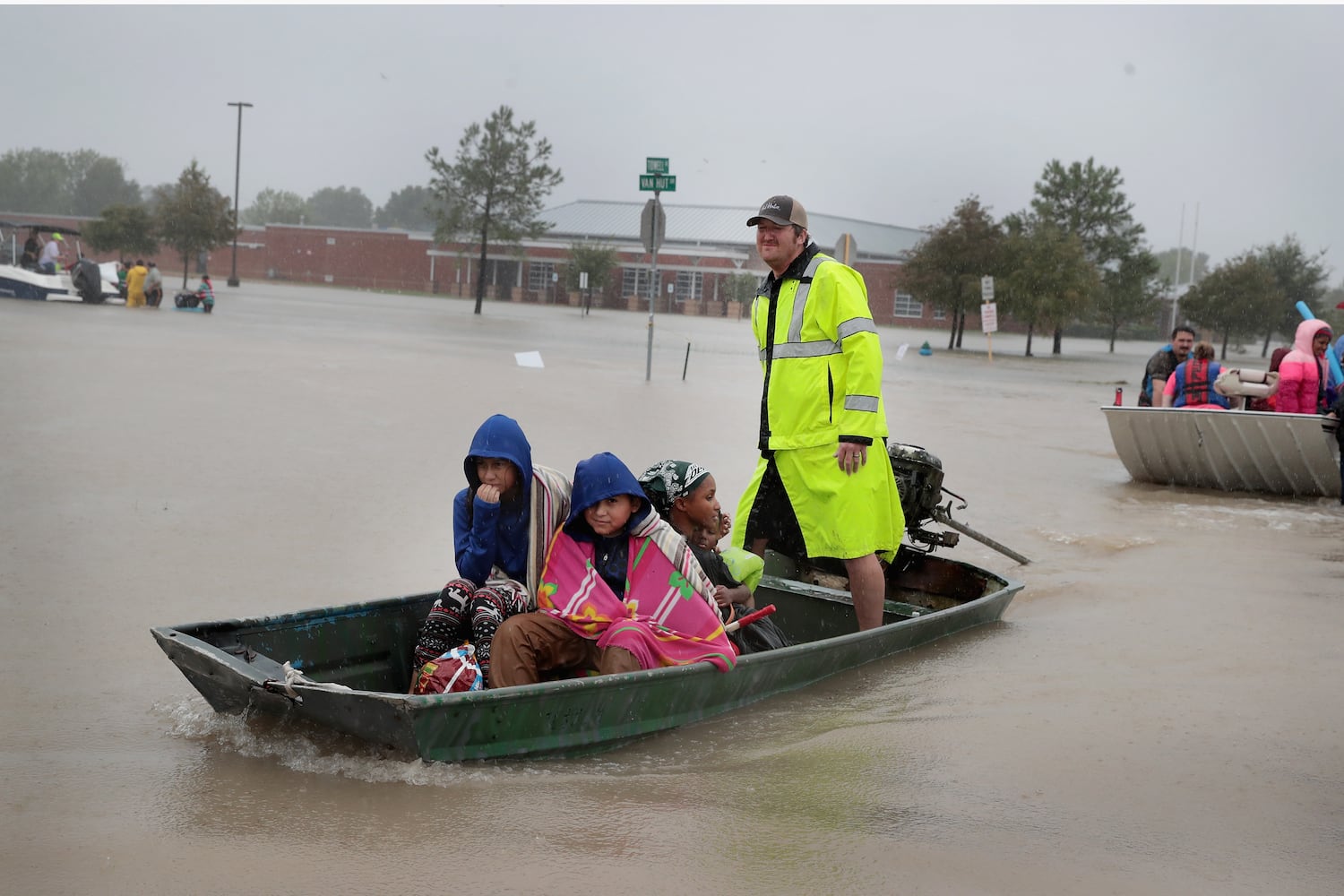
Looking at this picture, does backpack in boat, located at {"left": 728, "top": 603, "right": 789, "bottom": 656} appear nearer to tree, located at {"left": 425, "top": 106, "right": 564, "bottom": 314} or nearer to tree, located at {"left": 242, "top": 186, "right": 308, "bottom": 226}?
tree, located at {"left": 425, "top": 106, "right": 564, "bottom": 314}

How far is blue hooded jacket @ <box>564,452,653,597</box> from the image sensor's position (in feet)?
15.2

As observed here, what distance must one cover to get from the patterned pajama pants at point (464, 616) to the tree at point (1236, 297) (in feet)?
179


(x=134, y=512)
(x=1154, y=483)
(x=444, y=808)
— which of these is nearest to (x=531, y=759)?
(x=444, y=808)

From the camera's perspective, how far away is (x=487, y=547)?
4.88 meters

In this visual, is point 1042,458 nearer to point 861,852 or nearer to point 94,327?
point 861,852

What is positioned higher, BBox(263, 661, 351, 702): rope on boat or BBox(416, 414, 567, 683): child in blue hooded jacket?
BBox(416, 414, 567, 683): child in blue hooded jacket

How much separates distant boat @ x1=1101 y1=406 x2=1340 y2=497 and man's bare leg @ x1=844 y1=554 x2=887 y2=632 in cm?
716

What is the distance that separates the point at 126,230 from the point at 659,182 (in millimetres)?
42153

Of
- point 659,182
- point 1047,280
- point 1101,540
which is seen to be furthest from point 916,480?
point 1047,280

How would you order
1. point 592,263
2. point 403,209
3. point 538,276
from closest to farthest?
point 592,263 → point 538,276 → point 403,209

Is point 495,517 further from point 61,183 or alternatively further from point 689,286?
point 689,286

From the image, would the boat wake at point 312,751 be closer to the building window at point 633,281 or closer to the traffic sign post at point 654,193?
the traffic sign post at point 654,193

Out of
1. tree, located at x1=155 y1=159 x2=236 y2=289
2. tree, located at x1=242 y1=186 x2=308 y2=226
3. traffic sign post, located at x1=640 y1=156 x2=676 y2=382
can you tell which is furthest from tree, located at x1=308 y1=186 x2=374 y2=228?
traffic sign post, located at x1=640 y1=156 x2=676 y2=382

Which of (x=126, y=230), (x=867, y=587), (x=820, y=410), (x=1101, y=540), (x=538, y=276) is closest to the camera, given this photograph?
(x=820, y=410)
